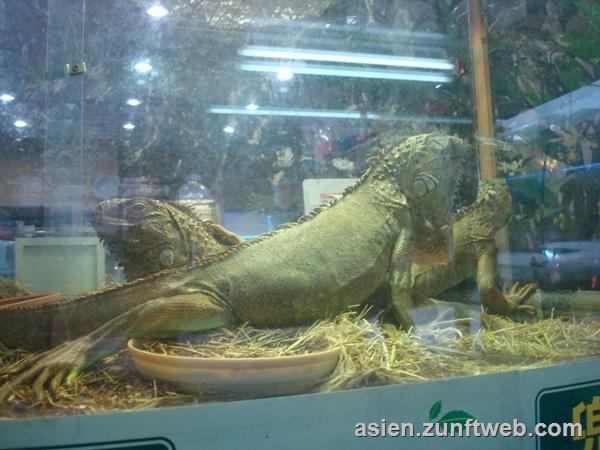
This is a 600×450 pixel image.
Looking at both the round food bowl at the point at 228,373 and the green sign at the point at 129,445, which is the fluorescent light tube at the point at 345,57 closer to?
the round food bowl at the point at 228,373

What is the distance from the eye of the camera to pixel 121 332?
77.3 inches

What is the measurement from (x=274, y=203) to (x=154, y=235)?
2.07 ft

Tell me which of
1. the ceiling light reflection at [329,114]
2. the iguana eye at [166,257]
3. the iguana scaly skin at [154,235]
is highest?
the ceiling light reflection at [329,114]

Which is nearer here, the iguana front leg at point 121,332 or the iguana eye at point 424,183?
the iguana front leg at point 121,332

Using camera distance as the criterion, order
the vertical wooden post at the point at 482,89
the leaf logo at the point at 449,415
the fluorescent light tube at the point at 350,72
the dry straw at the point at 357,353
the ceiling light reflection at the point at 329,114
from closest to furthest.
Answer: the dry straw at the point at 357,353 < the leaf logo at the point at 449,415 < the ceiling light reflection at the point at 329,114 < the fluorescent light tube at the point at 350,72 < the vertical wooden post at the point at 482,89

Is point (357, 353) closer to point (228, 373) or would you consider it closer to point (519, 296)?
point (228, 373)

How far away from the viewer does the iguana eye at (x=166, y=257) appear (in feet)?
7.98

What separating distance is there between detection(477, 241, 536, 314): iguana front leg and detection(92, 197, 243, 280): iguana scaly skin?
4.96 ft

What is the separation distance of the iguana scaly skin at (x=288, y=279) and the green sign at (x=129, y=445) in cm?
31

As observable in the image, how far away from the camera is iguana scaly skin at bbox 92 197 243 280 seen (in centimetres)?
225

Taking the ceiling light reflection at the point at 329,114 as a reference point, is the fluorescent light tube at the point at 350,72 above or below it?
above

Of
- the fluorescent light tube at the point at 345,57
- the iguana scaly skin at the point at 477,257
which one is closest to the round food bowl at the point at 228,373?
the iguana scaly skin at the point at 477,257

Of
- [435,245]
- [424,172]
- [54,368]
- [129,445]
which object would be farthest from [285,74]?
[129,445]

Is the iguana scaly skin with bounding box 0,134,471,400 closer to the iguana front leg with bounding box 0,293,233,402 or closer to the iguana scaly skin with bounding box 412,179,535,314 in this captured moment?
the iguana front leg with bounding box 0,293,233,402
